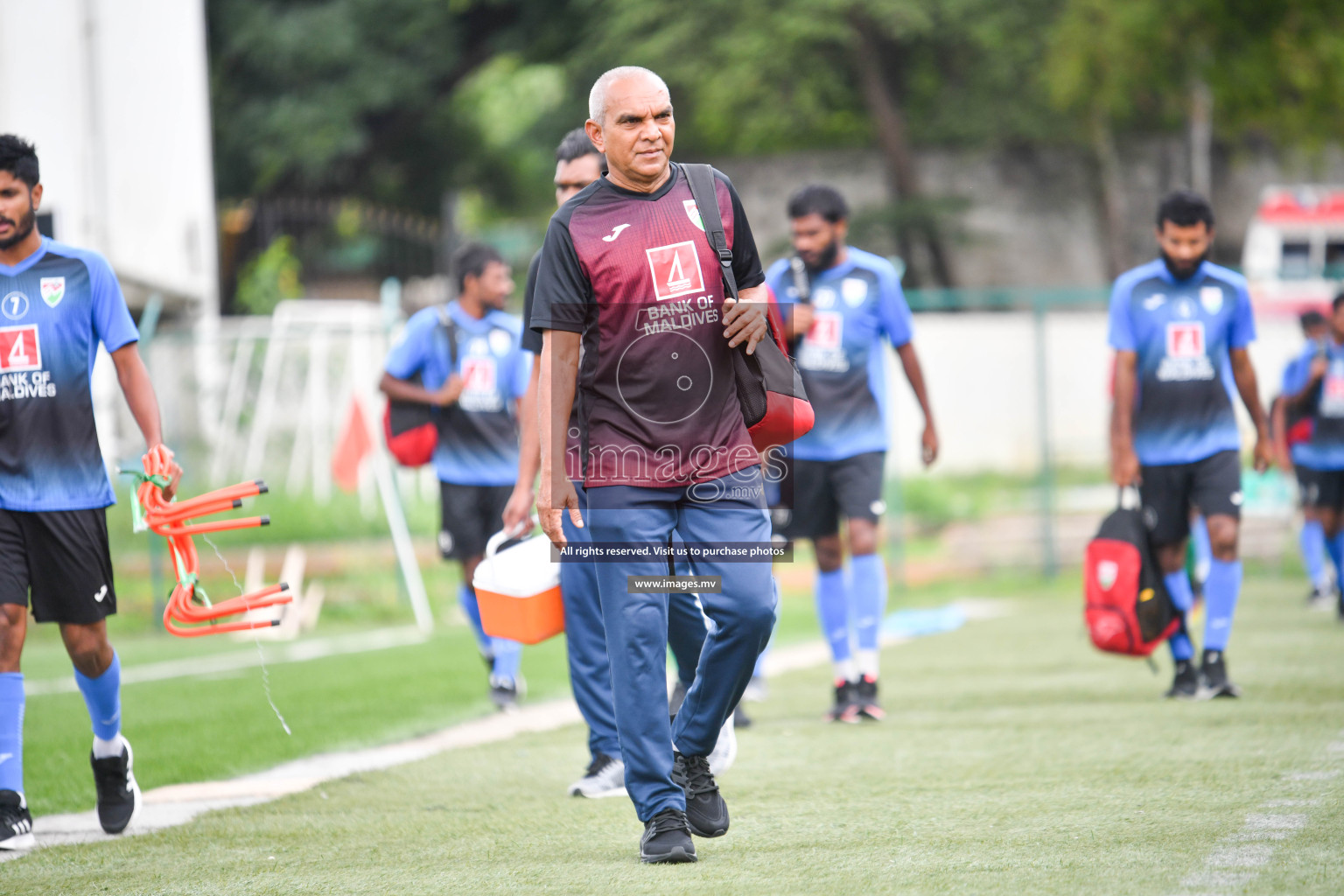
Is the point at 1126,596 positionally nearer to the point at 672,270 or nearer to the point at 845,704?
the point at 845,704

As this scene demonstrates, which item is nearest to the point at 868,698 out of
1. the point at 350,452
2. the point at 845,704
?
the point at 845,704

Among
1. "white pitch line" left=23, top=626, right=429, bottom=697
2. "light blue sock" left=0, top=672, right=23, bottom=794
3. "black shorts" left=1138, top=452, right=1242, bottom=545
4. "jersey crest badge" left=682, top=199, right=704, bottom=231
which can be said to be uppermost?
"jersey crest badge" left=682, top=199, right=704, bottom=231

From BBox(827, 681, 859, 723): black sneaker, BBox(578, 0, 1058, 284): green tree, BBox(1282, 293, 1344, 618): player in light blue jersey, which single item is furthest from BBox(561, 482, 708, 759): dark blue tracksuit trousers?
BBox(578, 0, 1058, 284): green tree

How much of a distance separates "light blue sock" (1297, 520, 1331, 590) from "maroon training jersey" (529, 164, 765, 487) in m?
9.02

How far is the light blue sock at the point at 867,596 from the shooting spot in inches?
289

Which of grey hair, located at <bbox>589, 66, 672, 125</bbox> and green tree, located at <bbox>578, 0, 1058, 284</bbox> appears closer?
grey hair, located at <bbox>589, 66, 672, 125</bbox>

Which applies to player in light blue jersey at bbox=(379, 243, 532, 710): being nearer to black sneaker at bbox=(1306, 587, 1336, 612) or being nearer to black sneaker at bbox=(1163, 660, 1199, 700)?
black sneaker at bbox=(1163, 660, 1199, 700)

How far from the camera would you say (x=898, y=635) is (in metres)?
11.5

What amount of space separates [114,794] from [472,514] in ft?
11.4

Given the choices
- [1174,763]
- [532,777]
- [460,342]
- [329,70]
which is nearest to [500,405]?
[460,342]

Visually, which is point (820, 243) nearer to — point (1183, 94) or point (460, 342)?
point (460, 342)

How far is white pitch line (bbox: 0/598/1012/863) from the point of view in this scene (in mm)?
5336

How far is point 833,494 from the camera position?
7.55m

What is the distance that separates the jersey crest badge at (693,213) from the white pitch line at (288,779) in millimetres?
2776
